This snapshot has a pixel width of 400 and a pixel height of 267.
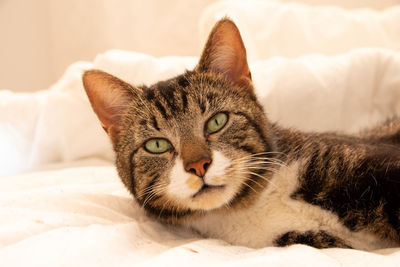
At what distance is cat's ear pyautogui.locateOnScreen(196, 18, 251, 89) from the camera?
4.09ft

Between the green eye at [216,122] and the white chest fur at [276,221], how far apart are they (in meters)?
0.25

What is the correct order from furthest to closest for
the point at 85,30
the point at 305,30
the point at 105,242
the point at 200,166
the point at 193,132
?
the point at 85,30 → the point at 305,30 → the point at 193,132 → the point at 200,166 → the point at 105,242

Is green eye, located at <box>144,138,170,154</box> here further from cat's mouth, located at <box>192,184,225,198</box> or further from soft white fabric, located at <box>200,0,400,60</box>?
soft white fabric, located at <box>200,0,400,60</box>

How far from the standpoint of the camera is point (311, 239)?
1.10 m

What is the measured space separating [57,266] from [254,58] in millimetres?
2072

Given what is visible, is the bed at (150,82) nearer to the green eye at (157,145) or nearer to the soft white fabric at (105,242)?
the soft white fabric at (105,242)

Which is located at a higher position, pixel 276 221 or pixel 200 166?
pixel 200 166

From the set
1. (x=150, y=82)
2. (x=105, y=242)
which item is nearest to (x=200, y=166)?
(x=105, y=242)

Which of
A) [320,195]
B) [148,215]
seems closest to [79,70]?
[148,215]

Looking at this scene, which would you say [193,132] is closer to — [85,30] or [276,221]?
[276,221]

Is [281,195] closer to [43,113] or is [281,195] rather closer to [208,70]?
[208,70]

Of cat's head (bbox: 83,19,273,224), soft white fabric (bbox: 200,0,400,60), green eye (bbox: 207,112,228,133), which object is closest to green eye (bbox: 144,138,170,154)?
cat's head (bbox: 83,19,273,224)

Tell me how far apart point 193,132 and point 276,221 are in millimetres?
381

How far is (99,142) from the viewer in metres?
2.25
